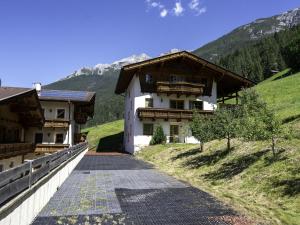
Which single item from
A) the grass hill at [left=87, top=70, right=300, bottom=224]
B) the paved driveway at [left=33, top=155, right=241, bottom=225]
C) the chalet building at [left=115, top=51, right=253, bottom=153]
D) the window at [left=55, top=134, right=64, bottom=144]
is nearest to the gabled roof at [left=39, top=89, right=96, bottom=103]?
the window at [left=55, top=134, right=64, bottom=144]

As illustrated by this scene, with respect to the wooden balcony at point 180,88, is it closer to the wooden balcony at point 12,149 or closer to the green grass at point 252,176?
the green grass at point 252,176

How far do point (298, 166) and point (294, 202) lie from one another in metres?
3.35

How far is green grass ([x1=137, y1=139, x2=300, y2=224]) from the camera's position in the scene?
416 inches

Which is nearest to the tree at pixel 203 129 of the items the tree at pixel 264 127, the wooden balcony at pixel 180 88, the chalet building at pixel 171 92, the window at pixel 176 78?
the tree at pixel 264 127

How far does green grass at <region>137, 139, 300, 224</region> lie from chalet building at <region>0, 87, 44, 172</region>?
33.6 feet

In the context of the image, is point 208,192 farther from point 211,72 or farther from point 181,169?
point 211,72

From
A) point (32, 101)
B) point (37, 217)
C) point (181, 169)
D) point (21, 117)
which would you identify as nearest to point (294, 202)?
point (37, 217)

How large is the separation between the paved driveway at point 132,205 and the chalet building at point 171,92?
23273 millimetres

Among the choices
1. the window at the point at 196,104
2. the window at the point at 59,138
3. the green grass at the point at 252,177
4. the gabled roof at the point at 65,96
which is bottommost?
the green grass at the point at 252,177

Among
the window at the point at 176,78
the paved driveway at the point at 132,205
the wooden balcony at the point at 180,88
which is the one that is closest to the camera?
the paved driveway at the point at 132,205

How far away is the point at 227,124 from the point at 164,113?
18.8 m

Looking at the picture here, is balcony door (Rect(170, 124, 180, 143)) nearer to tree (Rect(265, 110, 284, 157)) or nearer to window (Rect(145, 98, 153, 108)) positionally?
window (Rect(145, 98, 153, 108))

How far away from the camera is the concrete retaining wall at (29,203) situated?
23.2 feet

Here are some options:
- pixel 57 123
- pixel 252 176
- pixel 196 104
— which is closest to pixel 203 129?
pixel 252 176
